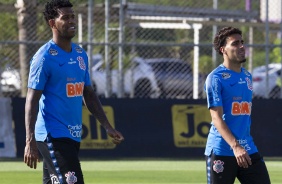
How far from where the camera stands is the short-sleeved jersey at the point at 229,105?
7.07m

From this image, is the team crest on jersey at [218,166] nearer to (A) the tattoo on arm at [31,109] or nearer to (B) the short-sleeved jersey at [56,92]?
(B) the short-sleeved jersey at [56,92]

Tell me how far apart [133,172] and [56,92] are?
647cm

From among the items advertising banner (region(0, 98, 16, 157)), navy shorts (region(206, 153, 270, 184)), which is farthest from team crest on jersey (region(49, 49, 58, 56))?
advertising banner (region(0, 98, 16, 157))

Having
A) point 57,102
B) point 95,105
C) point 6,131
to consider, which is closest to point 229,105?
point 95,105

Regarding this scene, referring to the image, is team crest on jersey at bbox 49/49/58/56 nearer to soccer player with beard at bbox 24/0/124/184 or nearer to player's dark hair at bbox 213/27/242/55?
soccer player with beard at bbox 24/0/124/184

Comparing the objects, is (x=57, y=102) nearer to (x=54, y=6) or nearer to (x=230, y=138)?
(x=54, y=6)

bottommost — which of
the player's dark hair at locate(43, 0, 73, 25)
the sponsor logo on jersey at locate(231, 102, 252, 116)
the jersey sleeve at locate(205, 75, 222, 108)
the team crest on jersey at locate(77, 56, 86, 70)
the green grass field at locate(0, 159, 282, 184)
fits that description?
the green grass field at locate(0, 159, 282, 184)

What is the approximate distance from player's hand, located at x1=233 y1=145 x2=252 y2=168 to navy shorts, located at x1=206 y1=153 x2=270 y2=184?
225 mm

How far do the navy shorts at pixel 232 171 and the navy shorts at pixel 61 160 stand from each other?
3.68 ft

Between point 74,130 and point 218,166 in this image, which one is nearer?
point 74,130

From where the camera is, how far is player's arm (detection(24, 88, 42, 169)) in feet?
21.5

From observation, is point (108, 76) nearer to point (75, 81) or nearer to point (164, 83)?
point (164, 83)

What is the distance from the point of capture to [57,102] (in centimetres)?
680

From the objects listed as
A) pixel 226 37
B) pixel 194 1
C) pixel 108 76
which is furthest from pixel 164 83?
pixel 226 37
